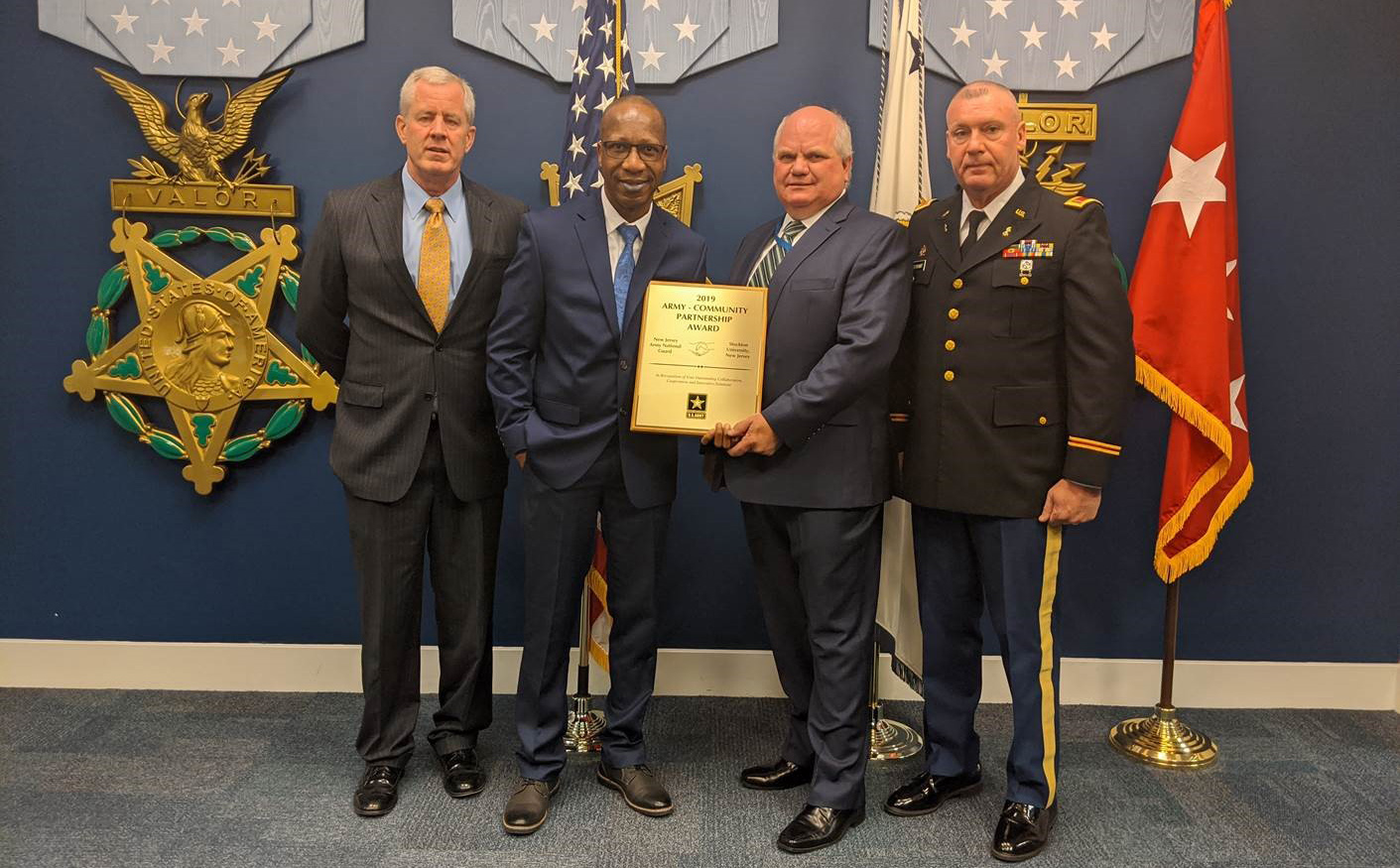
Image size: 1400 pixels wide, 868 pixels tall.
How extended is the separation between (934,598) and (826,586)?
350mm

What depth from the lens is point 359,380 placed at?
2.69 m

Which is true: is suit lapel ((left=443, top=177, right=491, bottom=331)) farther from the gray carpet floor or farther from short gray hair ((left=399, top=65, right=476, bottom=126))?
the gray carpet floor

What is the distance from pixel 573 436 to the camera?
252cm

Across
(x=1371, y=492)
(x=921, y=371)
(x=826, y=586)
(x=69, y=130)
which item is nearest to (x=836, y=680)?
(x=826, y=586)

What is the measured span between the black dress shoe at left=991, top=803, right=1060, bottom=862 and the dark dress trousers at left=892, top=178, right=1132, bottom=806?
3cm

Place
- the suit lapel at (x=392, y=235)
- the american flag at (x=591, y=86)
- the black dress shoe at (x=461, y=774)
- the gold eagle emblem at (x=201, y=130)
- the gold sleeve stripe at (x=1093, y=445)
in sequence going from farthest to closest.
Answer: the gold eagle emblem at (x=201, y=130) < the american flag at (x=591, y=86) < the black dress shoe at (x=461, y=774) < the suit lapel at (x=392, y=235) < the gold sleeve stripe at (x=1093, y=445)

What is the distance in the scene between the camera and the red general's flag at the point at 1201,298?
303 cm

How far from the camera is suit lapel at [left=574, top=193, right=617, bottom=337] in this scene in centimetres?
251

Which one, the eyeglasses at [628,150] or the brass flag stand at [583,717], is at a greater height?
the eyeglasses at [628,150]

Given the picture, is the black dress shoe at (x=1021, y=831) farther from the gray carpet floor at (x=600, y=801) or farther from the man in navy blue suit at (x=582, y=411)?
the man in navy blue suit at (x=582, y=411)

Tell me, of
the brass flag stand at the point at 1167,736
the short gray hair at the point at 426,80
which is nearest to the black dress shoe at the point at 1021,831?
the brass flag stand at the point at 1167,736

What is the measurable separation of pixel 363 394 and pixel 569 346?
57 cm

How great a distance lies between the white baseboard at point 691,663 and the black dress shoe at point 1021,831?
0.98 metres

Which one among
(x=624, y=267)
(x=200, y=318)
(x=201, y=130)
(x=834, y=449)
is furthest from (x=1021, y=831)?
(x=201, y=130)
